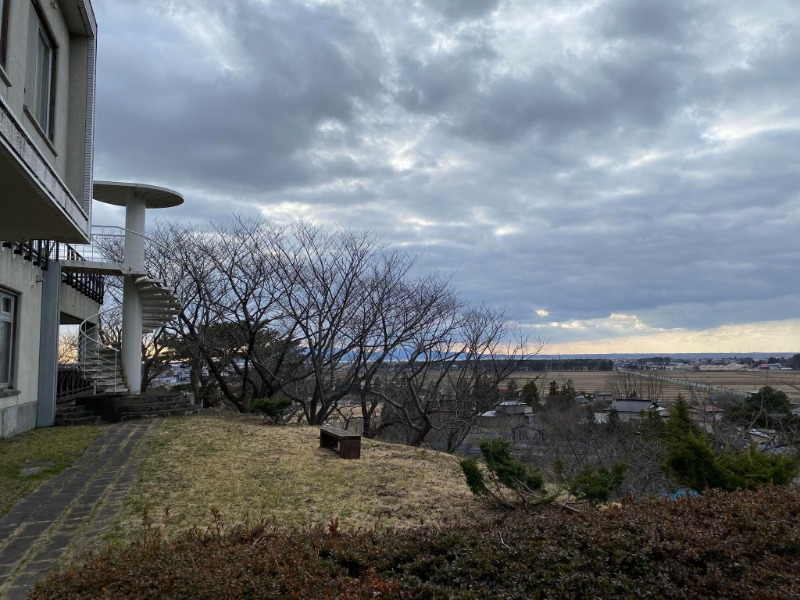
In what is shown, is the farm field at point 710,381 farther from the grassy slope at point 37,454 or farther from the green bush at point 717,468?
the grassy slope at point 37,454

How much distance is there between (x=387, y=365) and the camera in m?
17.7

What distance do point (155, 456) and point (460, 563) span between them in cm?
648

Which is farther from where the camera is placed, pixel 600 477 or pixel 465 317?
pixel 465 317

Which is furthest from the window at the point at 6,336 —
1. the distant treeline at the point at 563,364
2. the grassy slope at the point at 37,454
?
the distant treeline at the point at 563,364

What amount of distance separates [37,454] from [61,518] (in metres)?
4.03

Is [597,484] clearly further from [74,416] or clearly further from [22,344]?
[74,416]

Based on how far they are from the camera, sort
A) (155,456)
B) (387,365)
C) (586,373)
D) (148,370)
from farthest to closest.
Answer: (586,373), (148,370), (387,365), (155,456)

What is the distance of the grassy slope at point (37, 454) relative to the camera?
6621 mm

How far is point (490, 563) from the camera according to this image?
10.1 ft

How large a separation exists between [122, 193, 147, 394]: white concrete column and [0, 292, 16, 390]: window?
3.45 m

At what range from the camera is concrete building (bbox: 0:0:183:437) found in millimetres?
5215

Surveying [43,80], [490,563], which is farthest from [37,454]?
[490,563]

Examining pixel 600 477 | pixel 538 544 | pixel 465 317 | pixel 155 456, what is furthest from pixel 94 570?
pixel 465 317

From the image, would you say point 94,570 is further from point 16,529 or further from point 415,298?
point 415,298
